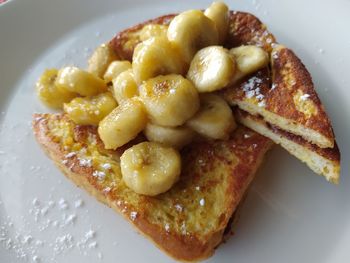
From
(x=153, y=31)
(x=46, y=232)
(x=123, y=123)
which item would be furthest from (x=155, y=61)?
(x=46, y=232)

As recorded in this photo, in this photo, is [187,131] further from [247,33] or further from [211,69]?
[247,33]

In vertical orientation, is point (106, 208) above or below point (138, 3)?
below

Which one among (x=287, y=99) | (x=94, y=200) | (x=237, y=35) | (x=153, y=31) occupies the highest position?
(x=153, y=31)

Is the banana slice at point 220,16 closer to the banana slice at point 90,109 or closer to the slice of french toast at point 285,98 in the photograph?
the slice of french toast at point 285,98

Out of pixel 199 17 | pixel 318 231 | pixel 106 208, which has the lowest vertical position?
pixel 318 231

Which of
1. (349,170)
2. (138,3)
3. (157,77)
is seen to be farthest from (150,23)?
(349,170)

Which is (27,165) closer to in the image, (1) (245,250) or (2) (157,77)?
(2) (157,77)

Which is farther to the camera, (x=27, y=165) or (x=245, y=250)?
(x=27, y=165)
